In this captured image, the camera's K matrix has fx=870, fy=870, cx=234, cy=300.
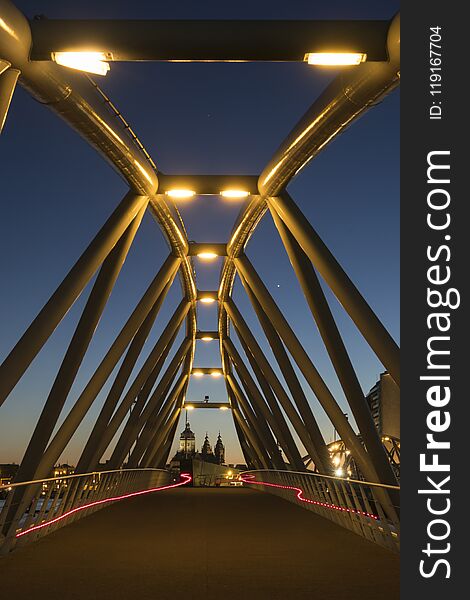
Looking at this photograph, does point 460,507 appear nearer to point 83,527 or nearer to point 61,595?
point 61,595

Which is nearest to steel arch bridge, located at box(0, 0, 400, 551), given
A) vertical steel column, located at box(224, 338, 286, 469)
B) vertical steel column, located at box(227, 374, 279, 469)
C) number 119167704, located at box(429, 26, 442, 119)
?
number 119167704, located at box(429, 26, 442, 119)

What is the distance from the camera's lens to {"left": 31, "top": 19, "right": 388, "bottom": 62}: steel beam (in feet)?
41.1

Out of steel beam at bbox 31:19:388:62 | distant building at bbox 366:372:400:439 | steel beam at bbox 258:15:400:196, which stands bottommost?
steel beam at bbox 31:19:388:62

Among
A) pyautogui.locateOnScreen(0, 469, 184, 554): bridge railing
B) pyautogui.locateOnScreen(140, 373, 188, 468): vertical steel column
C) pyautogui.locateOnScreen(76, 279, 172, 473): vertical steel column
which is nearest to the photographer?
pyautogui.locateOnScreen(0, 469, 184, 554): bridge railing

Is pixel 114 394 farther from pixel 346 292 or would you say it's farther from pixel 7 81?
pixel 7 81

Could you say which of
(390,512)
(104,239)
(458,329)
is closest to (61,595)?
(458,329)

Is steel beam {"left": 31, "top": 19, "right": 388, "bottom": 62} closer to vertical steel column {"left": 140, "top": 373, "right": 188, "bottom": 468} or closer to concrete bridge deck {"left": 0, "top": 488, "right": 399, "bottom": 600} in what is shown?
concrete bridge deck {"left": 0, "top": 488, "right": 399, "bottom": 600}

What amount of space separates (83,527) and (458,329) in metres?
11.0

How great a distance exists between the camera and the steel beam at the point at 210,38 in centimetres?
1253

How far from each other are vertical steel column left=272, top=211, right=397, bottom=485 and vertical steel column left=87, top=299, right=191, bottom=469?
8844 mm

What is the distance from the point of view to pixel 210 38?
41.7 feet

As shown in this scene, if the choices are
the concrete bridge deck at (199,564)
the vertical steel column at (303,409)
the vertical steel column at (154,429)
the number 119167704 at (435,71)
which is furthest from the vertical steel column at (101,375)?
the vertical steel column at (154,429)

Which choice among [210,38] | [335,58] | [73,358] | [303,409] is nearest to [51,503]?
[73,358]

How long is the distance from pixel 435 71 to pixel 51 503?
11.6 metres
